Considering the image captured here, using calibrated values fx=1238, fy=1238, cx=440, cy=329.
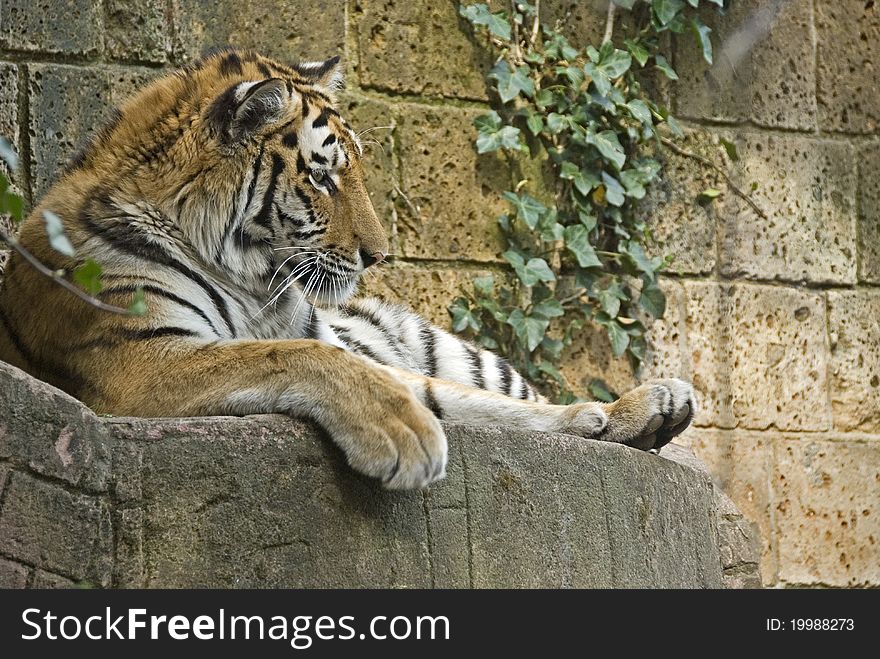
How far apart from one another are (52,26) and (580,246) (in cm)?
220

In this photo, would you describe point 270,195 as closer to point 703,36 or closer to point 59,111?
point 59,111

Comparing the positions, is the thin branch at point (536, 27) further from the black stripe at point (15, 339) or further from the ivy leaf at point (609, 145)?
the black stripe at point (15, 339)

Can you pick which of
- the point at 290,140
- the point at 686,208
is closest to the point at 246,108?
the point at 290,140

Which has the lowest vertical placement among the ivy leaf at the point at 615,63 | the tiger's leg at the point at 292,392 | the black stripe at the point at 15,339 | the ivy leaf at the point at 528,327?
the tiger's leg at the point at 292,392

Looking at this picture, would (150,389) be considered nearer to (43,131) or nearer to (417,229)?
(43,131)

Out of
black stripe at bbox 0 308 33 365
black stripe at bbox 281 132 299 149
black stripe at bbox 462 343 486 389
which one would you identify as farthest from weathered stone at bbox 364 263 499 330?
black stripe at bbox 0 308 33 365

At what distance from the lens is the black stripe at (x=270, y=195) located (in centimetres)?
334

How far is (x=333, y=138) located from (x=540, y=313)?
1.74 m

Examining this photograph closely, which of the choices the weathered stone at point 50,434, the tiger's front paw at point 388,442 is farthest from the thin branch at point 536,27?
the weathered stone at point 50,434

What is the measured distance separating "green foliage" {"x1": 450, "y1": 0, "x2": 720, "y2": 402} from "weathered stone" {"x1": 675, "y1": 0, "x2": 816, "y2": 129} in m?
0.20

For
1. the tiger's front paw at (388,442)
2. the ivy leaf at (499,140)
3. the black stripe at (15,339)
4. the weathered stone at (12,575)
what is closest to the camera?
the weathered stone at (12,575)

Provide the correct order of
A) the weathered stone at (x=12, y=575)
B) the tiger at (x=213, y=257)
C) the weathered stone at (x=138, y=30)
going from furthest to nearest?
the weathered stone at (x=138, y=30)
the tiger at (x=213, y=257)
the weathered stone at (x=12, y=575)

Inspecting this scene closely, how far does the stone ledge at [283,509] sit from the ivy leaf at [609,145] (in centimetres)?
233

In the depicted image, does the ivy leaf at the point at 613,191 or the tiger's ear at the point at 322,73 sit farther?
the ivy leaf at the point at 613,191
